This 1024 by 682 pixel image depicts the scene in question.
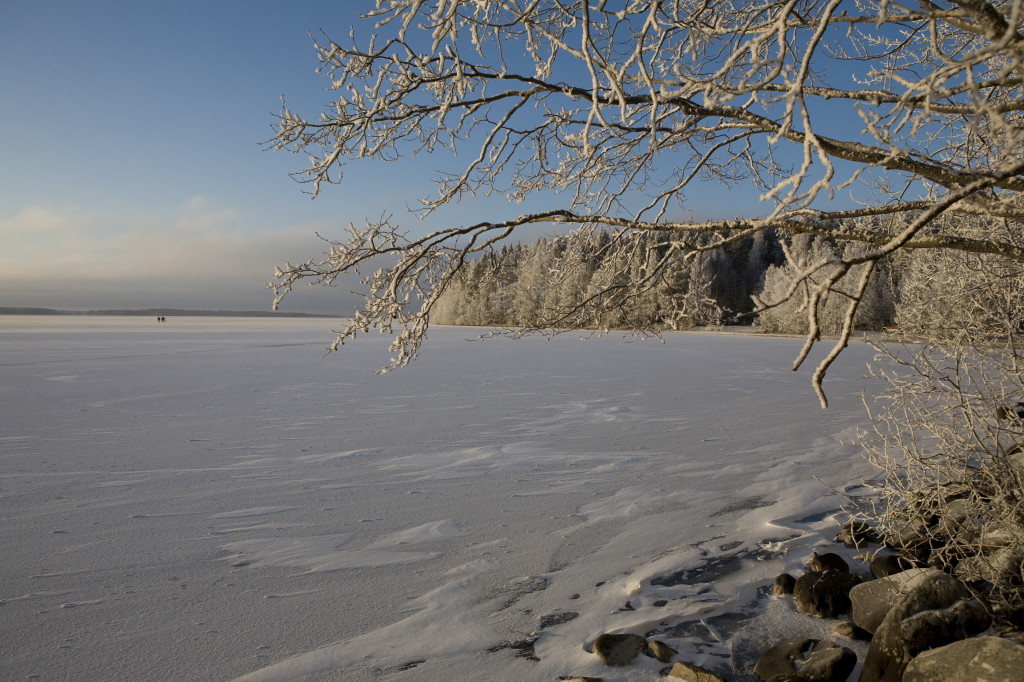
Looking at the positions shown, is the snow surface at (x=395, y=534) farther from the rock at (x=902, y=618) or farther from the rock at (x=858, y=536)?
the rock at (x=902, y=618)

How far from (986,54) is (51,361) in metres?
22.0

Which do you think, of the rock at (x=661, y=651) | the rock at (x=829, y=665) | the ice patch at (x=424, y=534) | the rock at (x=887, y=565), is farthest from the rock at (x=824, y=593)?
the ice patch at (x=424, y=534)

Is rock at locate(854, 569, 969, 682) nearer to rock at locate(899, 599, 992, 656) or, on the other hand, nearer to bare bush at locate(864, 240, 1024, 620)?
rock at locate(899, 599, 992, 656)

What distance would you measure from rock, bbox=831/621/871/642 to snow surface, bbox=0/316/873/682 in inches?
4.1

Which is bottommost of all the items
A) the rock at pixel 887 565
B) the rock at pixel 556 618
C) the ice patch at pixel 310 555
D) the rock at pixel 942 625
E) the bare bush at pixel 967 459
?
the rock at pixel 556 618

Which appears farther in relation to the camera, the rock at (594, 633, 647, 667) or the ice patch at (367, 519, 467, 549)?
the ice patch at (367, 519, 467, 549)

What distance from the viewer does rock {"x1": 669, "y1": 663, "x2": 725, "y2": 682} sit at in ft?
9.99

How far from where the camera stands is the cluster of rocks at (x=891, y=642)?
2734 mm

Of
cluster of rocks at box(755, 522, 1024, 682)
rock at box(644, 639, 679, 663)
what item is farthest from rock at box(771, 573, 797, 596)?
rock at box(644, 639, 679, 663)

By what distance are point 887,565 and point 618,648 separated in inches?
84.6

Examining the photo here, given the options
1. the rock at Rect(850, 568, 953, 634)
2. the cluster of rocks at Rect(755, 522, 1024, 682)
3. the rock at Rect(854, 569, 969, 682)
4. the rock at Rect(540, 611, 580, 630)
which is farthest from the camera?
the rock at Rect(540, 611, 580, 630)

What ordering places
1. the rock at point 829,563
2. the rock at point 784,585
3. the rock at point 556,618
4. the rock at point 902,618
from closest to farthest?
the rock at point 902,618 < the rock at point 556,618 < the rock at point 784,585 < the rock at point 829,563

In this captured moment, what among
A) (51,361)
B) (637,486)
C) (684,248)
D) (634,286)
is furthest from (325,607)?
(51,361)

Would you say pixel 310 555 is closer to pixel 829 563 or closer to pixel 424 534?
pixel 424 534
